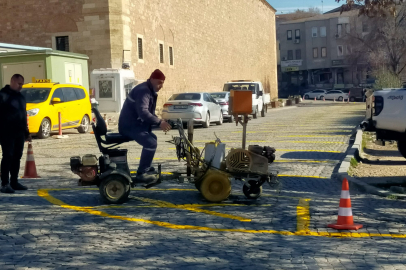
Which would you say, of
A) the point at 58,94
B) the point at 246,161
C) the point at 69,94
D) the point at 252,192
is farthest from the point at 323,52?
the point at 246,161

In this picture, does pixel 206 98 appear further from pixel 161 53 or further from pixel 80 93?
pixel 161 53

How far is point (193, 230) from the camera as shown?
6895 mm

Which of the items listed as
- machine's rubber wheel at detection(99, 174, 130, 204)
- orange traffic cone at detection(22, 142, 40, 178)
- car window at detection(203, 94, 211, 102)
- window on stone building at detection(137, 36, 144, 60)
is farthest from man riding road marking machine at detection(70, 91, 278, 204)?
window on stone building at detection(137, 36, 144, 60)

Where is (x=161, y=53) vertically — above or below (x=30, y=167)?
above

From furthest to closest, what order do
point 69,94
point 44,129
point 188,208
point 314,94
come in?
point 314,94, point 69,94, point 44,129, point 188,208

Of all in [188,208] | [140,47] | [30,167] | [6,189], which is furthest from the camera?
[140,47]

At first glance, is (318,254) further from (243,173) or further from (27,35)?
(27,35)

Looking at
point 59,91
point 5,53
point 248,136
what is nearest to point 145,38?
point 5,53

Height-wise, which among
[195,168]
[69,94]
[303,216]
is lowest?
[303,216]

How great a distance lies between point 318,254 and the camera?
5.87 meters

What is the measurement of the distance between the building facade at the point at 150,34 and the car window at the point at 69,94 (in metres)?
9.73

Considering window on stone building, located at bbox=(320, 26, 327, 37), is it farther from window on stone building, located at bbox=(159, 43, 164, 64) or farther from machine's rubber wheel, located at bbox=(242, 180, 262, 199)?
machine's rubber wheel, located at bbox=(242, 180, 262, 199)

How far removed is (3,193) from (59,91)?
43.3ft

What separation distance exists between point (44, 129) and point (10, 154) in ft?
38.5
